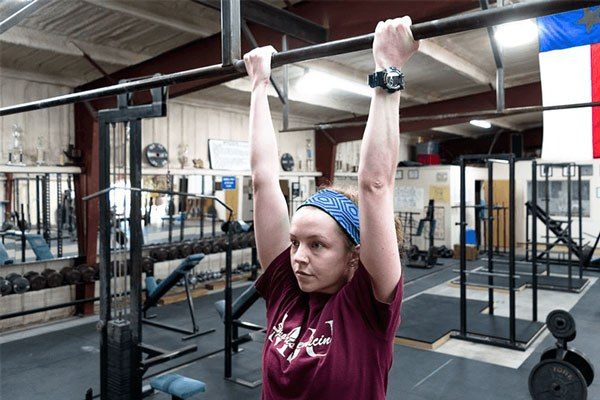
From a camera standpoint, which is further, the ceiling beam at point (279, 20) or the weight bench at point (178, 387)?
the ceiling beam at point (279, 20)

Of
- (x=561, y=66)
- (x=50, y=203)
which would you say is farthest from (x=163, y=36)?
(x=561, y=66)

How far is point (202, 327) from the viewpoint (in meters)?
4.77

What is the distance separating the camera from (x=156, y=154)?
5.76m

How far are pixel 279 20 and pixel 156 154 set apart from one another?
3.04m

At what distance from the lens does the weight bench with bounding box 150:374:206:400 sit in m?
2.58

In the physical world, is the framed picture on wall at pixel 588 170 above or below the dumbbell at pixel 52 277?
above

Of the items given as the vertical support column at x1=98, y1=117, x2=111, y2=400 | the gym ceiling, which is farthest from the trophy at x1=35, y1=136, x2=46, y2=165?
→ the vertical support column at x1=98, y1=117, x2=111, y2=400

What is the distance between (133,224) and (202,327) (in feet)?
8.14

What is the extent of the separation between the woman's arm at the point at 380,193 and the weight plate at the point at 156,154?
5.23 meters

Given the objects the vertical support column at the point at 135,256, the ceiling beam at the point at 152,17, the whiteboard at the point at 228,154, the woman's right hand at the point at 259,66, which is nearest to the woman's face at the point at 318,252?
the woman's right hand at the point at 259,66

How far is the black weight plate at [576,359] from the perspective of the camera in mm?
3051

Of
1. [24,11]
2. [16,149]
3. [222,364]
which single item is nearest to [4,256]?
[16,149]

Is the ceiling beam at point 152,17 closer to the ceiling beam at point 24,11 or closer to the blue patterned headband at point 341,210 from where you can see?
the ceiling beam at point 24,11

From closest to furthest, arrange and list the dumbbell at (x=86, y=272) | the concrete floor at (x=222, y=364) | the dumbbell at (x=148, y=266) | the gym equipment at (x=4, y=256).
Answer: the concrete floor at (x=222, y=364)
the gym equipment at (x=4, y=256)
the dumbbell at (x=86, y=272)
the dumbbell at (x=148, y=266)
